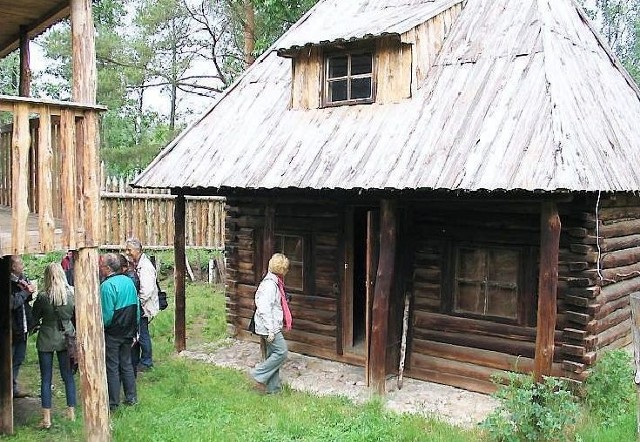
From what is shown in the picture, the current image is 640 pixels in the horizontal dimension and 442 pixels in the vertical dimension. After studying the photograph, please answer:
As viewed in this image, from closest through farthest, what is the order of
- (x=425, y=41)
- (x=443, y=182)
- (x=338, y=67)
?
(x=443, y=182)
(x=425, y=41)
(x=338, y=67)

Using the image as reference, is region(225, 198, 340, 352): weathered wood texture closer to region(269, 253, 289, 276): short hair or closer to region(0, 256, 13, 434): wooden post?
region(269, 253, 289, 276): short hair

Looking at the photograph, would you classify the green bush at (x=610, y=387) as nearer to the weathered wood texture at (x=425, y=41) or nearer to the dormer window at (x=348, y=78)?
the weathered wood texture at (x=425, y=41)

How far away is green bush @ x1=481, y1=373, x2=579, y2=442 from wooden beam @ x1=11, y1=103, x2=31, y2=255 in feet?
15.4

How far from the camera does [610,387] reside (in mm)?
7723

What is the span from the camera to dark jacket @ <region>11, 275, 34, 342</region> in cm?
793

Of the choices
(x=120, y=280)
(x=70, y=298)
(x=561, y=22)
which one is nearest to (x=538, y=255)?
(x=561, y=22)

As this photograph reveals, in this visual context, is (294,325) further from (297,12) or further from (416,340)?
(297,12)

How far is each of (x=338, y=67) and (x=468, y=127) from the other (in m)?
2.71

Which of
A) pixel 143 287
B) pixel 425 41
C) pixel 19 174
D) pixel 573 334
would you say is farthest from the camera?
pixel 425 41

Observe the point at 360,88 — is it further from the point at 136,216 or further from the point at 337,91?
the point at 136,216

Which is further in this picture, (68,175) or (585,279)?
(585,279)

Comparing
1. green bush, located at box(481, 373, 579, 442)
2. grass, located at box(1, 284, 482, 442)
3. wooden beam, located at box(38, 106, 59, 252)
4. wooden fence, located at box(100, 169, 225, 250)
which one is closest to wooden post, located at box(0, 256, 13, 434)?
grass, located at box(1, 284, 482, 442)

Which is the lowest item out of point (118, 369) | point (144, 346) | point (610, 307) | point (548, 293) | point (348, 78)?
point (144, 346)

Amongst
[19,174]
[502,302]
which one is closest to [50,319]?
[19,174]
